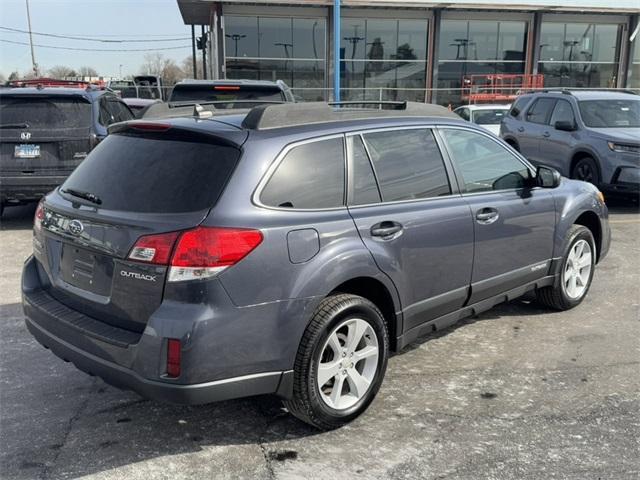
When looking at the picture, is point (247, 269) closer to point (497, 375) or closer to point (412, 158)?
point (412, 158)

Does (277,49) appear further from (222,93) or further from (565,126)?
(222,93)

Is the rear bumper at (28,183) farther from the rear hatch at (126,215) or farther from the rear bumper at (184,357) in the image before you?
the rear bumper at (184,357)

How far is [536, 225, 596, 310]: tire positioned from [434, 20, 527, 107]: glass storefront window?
22782 millimetres

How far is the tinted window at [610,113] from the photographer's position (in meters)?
10.1

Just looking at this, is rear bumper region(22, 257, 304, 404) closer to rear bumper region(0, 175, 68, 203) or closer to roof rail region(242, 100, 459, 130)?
roof rail region(242, 100, 459, 130)

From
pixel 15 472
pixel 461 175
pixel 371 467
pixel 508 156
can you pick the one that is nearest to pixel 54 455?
pixel 15 472

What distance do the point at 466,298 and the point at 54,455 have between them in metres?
2.71

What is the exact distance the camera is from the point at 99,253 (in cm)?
315

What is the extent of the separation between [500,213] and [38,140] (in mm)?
5918

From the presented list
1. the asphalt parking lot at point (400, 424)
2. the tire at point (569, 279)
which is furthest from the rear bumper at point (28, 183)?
the tire at point (569, 279)

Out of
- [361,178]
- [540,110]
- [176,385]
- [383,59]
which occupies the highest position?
[383,59]

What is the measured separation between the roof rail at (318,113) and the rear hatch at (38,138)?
4758 mm

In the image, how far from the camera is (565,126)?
404 inches

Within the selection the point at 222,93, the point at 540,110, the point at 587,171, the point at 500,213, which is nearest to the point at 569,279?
the point at 500,213
